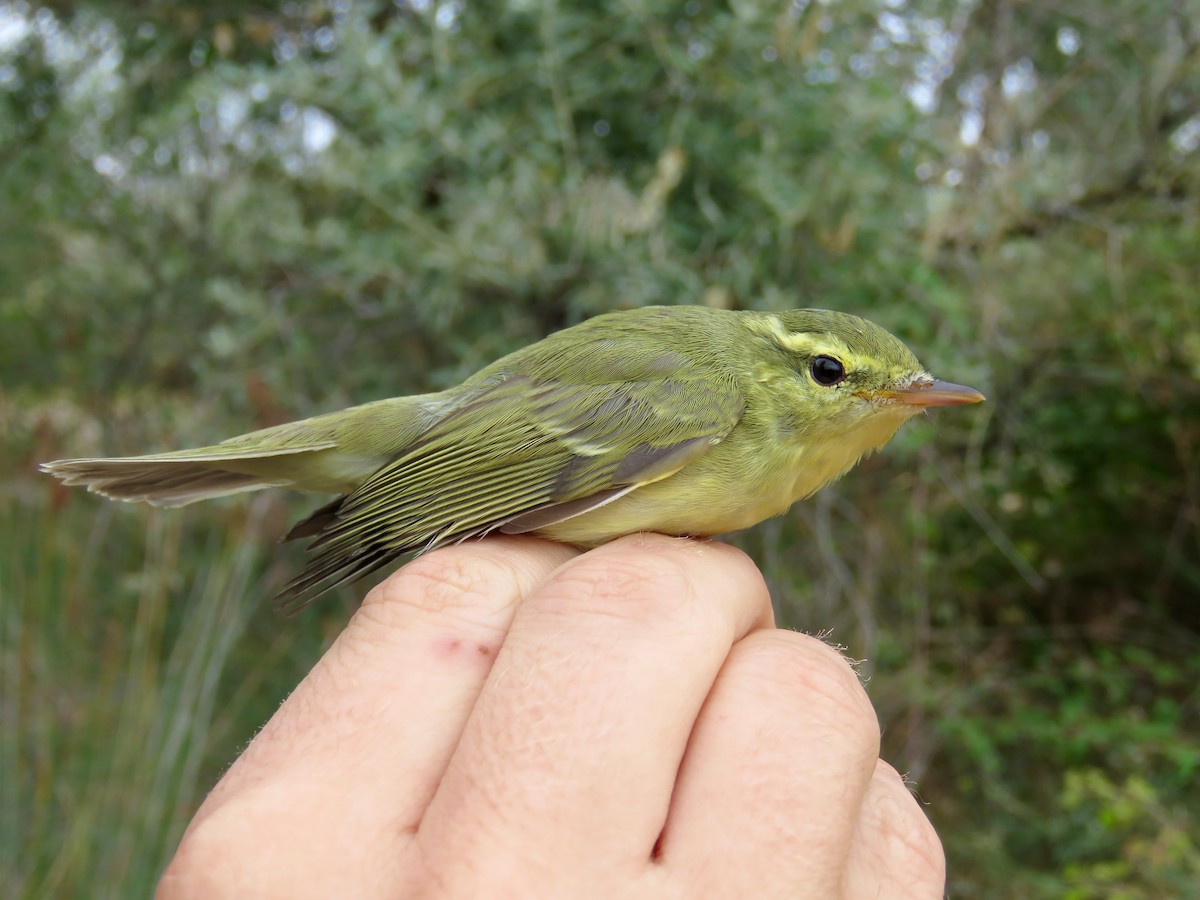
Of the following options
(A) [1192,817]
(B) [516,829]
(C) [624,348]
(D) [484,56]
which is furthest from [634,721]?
(A) [1192,817]

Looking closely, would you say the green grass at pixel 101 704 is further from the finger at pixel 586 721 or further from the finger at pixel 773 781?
the finger at pixel 773 781

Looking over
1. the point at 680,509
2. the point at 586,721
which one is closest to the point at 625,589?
the point at 586,721

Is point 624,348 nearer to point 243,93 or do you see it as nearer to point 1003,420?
point 243,93

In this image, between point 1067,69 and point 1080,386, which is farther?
point 1067,69

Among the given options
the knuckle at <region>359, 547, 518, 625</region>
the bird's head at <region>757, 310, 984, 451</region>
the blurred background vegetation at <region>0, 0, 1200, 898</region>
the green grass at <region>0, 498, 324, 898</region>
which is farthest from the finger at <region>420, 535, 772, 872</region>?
the green grass at <region>0, 498, 324, 898</region>

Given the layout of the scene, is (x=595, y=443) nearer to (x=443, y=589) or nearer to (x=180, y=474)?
(x=443, y=589)

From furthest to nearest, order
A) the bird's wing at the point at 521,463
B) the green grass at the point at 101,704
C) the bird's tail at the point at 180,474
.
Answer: the green grass at the point at 101,704 < the bird's tail at the point at 180,474 < the bird's wing at the point at 521,463

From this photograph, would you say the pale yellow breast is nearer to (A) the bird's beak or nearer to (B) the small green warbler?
(B) the small green warbler

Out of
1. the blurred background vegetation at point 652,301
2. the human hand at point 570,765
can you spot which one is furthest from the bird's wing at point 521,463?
the blurred background vegetation at point 652,301
